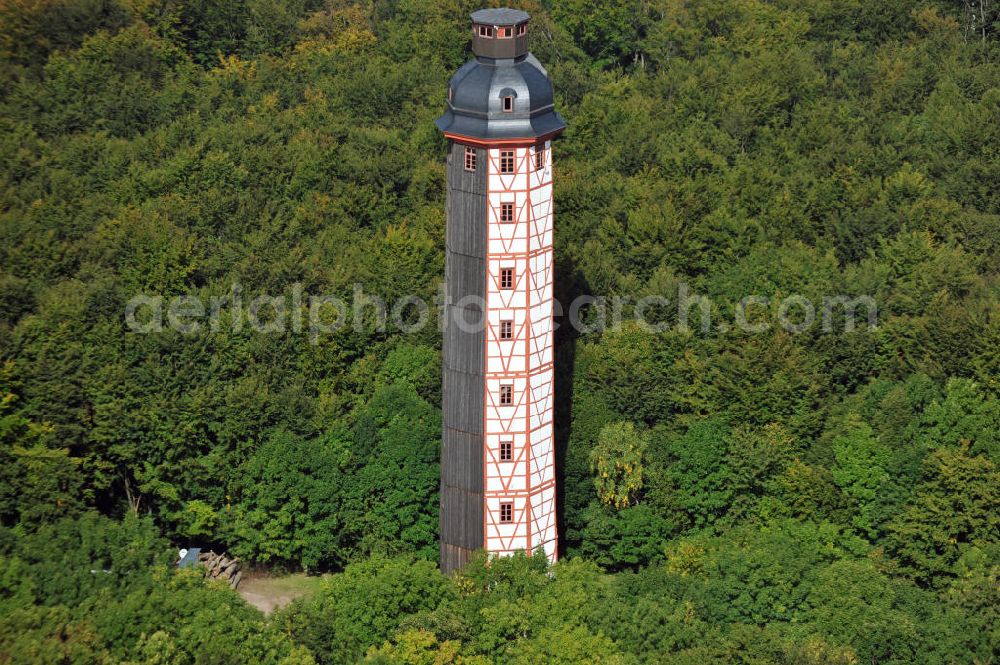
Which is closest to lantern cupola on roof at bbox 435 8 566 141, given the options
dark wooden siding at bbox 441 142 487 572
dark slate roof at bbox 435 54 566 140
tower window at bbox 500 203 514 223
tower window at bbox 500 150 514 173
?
dark slate roof at bbox 435 54 566 140

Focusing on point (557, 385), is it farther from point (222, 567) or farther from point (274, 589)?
point (222, 567)

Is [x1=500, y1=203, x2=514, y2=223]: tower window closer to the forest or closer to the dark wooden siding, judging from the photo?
the dark wooden siding

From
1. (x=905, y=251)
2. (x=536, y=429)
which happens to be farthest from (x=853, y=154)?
(x=536, y=429)

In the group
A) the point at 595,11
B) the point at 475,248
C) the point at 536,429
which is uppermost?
the point at 595,11

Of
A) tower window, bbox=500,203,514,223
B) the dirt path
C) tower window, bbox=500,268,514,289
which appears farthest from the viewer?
the dirt path

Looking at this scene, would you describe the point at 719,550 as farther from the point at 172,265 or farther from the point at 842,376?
the point at 172,265

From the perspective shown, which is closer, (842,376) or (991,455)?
(991,455)

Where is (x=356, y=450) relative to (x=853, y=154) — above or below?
below

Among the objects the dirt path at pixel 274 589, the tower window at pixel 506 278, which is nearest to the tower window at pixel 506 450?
the tower window at pixel 506 278

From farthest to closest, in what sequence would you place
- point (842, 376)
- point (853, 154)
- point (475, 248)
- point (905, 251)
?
point (853, 154)
point (905, 251)
point (842, 376)
point (475, 248)
